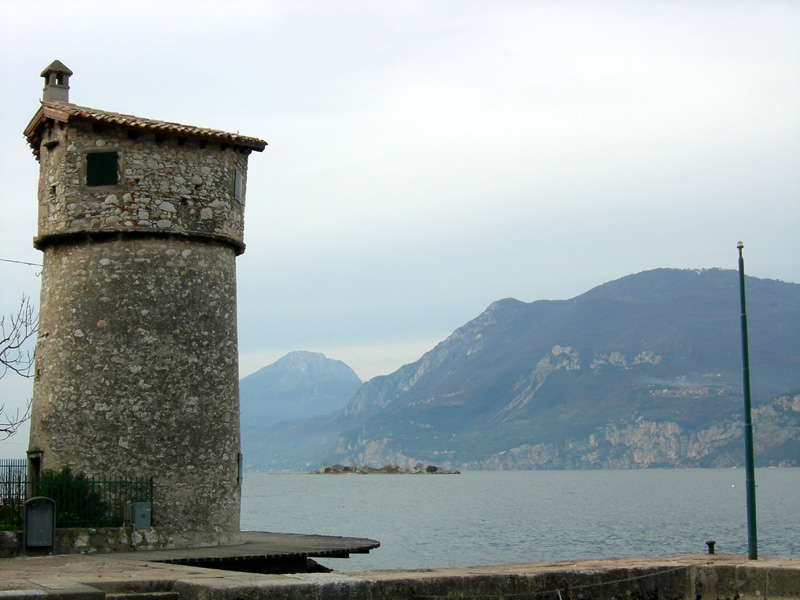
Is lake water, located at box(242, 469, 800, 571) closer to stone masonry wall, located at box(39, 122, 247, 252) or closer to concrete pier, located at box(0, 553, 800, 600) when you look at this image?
stone masonry wall, located at box(39, 122, 247, 252)

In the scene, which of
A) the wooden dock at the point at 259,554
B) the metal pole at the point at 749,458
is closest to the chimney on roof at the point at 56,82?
the wooden dock at the point at 259,554

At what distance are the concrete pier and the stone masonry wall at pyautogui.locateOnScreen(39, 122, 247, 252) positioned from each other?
8078mm

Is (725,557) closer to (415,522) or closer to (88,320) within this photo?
(88,320)

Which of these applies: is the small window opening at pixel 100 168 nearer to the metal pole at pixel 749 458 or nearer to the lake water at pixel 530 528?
the metal pole at pixel 749 458

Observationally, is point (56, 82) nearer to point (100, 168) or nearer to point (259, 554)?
point (100, 168)

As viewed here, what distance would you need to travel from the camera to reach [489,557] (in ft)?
173

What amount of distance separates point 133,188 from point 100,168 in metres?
0.86

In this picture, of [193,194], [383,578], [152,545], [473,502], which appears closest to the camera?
[383,578]

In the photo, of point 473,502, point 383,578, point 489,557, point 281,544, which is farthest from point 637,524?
point 383,578

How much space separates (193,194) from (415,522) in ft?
221

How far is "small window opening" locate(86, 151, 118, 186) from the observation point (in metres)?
22.2

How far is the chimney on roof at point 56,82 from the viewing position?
2412 cm

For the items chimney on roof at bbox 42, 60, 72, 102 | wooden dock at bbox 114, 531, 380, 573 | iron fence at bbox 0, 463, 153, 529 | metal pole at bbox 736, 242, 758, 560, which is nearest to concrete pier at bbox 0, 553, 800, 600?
metal pole at bbox 736, 242, 758, 560

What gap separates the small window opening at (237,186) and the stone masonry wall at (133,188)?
594 millimetres
